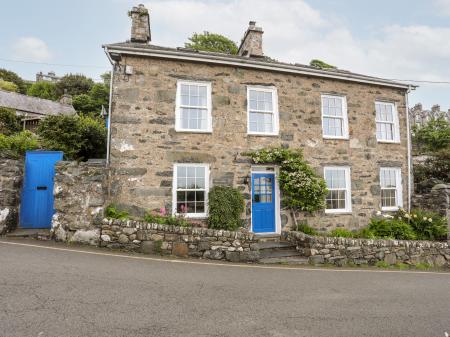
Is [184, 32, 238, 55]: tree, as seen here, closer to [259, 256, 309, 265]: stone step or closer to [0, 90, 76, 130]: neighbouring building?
[0, 90, 76, 130]: neighbouring building

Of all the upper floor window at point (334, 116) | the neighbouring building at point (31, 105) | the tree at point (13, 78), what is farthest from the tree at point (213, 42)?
the tree at point (13, 78)

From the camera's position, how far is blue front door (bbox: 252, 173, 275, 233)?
1055 centimetres

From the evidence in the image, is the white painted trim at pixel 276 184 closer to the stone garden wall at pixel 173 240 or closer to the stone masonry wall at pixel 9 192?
the stone garden wall at pixel 173 240

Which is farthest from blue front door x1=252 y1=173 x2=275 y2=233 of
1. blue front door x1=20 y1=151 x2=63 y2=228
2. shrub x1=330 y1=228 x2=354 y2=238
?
blue front door x1=20 y1=151 x2=63 y2=228

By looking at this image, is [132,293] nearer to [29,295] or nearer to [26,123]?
[29,295]

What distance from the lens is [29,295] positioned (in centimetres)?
441

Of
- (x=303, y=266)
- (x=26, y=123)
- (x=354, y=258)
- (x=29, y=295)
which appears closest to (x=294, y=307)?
(x=303, y=266)

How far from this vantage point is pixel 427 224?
11.4 m

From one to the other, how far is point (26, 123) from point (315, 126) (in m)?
26.2

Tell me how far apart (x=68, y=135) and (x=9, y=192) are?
3.99 metres

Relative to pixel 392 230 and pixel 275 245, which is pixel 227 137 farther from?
pixel 392 230

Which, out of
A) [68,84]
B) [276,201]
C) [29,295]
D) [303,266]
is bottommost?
[303,266]

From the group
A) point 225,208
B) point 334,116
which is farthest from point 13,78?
point 334,116

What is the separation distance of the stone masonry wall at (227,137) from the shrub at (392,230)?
0.54 m
